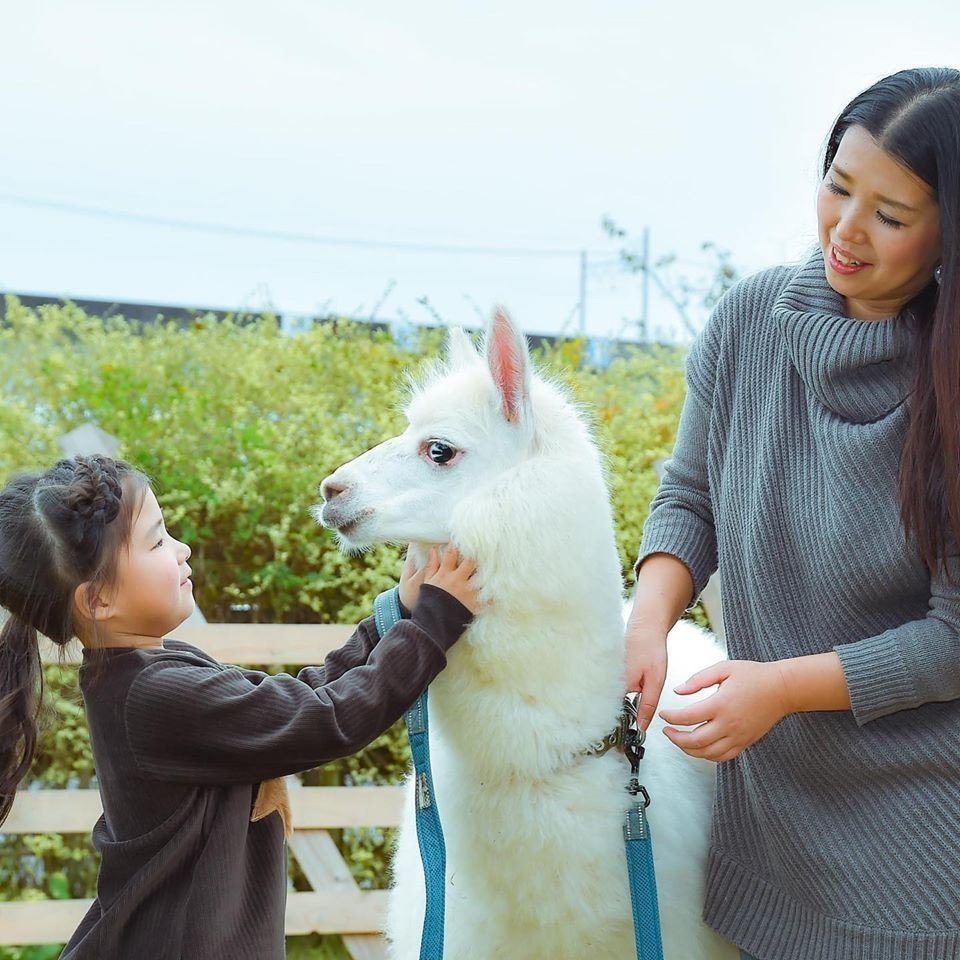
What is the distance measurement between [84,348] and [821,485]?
3204 millimetres

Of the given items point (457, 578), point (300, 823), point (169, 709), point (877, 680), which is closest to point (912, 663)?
point (877, 680)

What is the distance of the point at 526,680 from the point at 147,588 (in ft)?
1.87

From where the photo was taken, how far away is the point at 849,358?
1.51 metres

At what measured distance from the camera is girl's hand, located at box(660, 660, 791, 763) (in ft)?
4.83

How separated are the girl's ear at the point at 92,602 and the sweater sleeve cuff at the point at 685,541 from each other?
2.67 feet

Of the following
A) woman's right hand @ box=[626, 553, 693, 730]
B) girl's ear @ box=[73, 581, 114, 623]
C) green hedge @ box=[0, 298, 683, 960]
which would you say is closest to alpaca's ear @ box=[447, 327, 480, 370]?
woman's right hand @ box=[626, 553, 693, 730]

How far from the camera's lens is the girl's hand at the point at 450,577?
63.9 inches

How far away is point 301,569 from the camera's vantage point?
3.48 metres

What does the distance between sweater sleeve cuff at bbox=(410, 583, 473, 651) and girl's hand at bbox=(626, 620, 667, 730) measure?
275 millimetres

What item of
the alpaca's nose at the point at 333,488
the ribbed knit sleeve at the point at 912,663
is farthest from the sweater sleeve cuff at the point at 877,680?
the alpaca's nose at the point at 333,488

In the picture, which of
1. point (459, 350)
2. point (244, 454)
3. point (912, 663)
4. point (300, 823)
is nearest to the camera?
point (912, 663)

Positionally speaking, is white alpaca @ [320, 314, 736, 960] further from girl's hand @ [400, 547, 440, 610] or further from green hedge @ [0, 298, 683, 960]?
green hedge @ [0, 298, 683, 960]

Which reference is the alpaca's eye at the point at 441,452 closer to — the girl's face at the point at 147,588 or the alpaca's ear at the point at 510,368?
the alpaca's ear at the point at 510,368

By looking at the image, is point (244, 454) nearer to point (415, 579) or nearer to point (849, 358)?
point (415, 579)
